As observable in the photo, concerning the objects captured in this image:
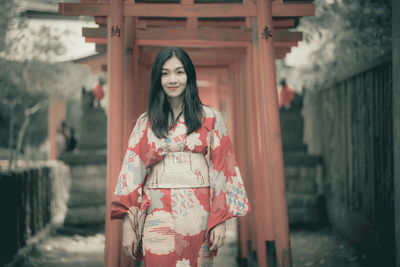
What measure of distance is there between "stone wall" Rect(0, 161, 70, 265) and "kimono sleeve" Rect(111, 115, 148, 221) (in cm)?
309

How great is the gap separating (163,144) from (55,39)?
223 inches

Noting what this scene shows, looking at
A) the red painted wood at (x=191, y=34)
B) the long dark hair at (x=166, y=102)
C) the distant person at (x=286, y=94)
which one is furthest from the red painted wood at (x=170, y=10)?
the distant person at (x=286, y=94)

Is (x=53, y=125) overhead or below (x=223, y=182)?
overhead

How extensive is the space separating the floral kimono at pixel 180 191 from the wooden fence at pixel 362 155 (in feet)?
10.1

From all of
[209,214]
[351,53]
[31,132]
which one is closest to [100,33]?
[209,214]

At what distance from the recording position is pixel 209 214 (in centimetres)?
265

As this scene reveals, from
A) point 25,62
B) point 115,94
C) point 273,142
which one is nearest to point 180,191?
point 273,142

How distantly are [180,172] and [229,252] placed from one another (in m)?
4.32

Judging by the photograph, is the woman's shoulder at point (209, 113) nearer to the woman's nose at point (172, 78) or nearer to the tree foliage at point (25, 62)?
the woman's nose at point (172, 78)

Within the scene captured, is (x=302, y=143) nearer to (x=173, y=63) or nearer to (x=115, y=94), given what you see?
(x=115, y=94)

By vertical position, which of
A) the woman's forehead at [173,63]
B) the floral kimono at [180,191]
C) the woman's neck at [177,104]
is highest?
the woman's forehead at [173,63]

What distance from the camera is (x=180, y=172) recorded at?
2.63 metres

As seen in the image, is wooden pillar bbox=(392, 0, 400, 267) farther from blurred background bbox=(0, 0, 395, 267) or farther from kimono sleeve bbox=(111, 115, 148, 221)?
kimono sleeve bbox=(111, 115, 148, 221)

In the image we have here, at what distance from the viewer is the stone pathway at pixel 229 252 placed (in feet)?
19.1
